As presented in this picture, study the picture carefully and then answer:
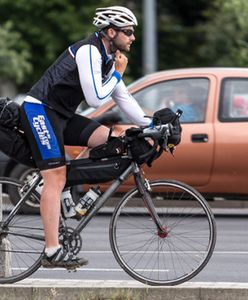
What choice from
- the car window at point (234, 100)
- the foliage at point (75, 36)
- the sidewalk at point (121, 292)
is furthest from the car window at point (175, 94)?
the foliage at point (75, 36)

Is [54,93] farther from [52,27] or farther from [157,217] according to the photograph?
Answer: [52,27]

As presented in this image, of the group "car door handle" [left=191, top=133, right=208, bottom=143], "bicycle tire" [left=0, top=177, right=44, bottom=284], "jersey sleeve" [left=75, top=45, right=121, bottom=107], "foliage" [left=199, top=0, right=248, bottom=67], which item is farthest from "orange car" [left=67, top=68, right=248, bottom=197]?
"foliage" [left=199, top=0, right=248, bottom=67]

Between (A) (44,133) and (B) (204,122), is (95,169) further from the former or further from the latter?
(B) (204,122)

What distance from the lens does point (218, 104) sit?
12539 millimetres

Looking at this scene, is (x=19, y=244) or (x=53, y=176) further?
(x=19, y=244)

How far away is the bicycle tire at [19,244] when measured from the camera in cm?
729

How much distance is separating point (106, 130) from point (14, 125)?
0.61 metres

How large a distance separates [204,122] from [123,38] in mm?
5440

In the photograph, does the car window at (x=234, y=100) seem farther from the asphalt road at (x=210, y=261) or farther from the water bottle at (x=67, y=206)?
the water bottle at (x=67, y=206)

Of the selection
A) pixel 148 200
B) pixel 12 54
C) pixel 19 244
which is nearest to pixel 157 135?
pixel 148 200

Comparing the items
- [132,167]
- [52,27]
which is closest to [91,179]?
[132,167]

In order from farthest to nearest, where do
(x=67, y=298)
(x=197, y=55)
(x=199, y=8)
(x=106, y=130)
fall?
(x=199, y=8)
(x=197, y=55)
(x=106, y=130)
(x=67, y=298)

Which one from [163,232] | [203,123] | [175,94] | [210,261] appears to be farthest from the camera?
[175,94]

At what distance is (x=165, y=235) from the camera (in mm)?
7320
